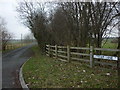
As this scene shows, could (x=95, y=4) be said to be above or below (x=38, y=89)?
above

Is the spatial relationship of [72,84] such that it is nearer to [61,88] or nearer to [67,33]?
[61,88]

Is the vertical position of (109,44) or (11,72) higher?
(109,44)

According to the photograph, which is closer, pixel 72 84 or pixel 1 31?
pixel 72 84

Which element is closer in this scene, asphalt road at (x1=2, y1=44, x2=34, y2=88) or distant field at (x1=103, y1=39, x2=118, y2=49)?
asphalt road at (x1=2, y1=44, x2=34, y2=88)

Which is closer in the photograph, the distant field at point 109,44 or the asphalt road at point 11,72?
the asphalt road at point 11,72

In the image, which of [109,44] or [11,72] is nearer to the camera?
[11,72]

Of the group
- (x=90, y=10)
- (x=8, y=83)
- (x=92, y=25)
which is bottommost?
(x=8, y=83)

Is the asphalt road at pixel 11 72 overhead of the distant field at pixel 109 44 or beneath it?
beneath

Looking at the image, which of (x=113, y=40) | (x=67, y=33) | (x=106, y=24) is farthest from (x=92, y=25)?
(x=67, y=33)

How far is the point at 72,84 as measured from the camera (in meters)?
6.18

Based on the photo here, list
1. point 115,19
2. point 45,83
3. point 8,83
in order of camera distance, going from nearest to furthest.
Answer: point 45,83, point 8,83, point 115,19

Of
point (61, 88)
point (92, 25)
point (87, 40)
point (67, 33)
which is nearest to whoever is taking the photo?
point (61, 88)

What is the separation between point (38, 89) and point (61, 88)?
2.56 ft

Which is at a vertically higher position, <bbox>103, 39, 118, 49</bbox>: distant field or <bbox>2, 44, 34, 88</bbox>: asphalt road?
<bbox>103, 39, 118, 49</bbox>: distant field
